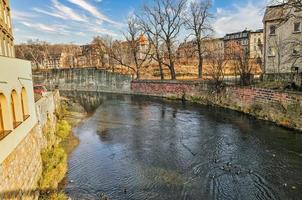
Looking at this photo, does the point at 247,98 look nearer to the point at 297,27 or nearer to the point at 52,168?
the point at 297,27

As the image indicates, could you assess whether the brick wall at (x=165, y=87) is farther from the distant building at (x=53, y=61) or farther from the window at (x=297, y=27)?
the distant building at (x=53, y=61)

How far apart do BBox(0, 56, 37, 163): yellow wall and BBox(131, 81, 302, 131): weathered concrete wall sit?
13689mm

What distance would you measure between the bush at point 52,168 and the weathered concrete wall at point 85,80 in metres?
26.3

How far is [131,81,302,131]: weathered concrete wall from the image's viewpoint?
15711 millimetres

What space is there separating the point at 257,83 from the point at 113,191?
55.1ft

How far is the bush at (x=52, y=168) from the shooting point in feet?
28.6

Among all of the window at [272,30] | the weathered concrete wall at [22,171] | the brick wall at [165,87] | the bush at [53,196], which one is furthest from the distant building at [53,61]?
the bush at [53,196]

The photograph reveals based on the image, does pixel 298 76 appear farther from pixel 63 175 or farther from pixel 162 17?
pixel 162 17

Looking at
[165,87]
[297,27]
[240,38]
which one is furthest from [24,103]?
[240,38]

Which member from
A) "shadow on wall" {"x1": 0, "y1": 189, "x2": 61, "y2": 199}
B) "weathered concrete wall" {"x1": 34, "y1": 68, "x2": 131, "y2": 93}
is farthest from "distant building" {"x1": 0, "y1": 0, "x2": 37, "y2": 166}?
"weathered concrete wall" {"x1": 34, "y1": 68, "x2": 131, "y2": 93}

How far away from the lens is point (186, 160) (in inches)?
447

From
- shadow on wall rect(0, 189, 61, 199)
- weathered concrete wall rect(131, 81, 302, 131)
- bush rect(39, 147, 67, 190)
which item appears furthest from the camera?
weathered concrete wall rect(131, 81, 302, 131)

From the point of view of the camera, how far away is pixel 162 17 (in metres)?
33.4

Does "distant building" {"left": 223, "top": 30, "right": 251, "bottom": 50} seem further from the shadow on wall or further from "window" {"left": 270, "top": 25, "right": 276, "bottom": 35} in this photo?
the shadow on wall
